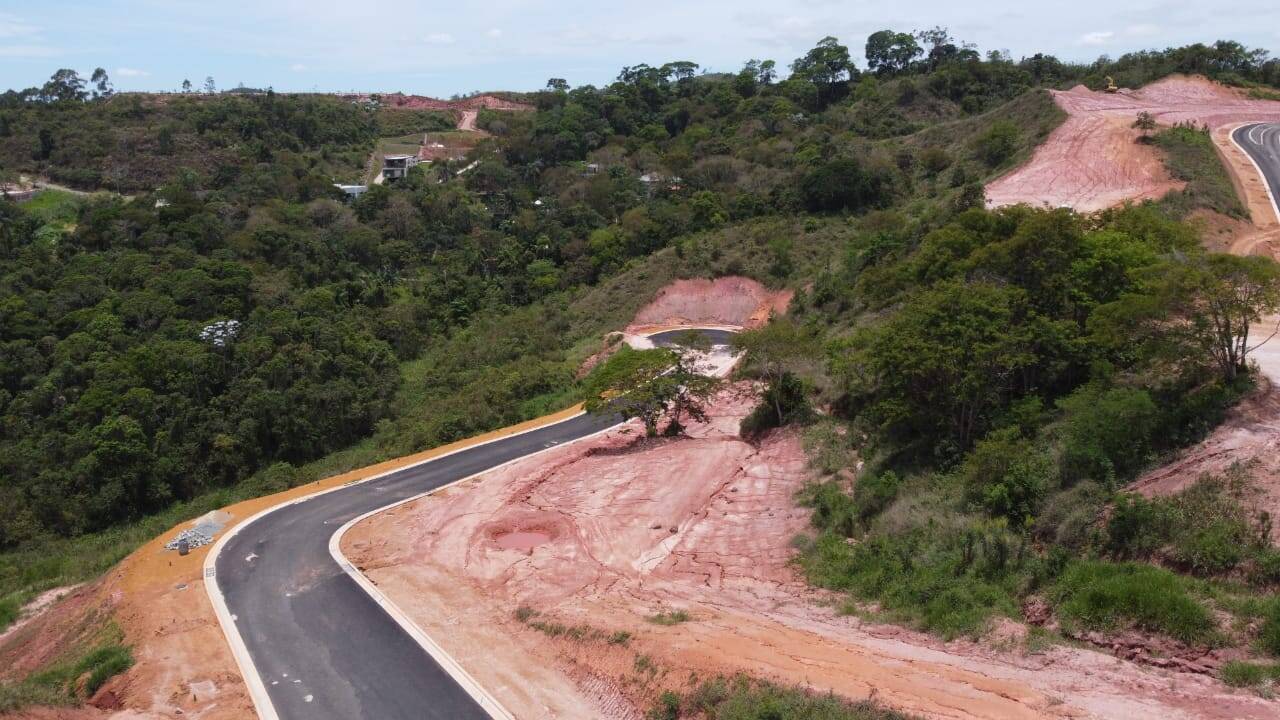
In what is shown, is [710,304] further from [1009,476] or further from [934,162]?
[1009,476]

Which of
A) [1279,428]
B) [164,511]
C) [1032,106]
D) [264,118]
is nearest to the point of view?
[1279,428]

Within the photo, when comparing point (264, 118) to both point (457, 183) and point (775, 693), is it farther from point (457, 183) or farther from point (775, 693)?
point (775, 693)

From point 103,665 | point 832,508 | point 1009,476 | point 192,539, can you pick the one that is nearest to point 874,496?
point 832,508

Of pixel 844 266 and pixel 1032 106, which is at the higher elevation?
pixel 1032 106

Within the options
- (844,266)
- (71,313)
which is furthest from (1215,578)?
(71,313)

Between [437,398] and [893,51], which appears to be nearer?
[437,398]

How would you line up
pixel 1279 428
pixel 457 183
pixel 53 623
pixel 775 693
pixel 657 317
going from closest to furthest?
pixel 775 693 → pixel 1279 428 → pixel 53 623 → pixel 657 317 → pixel 457 183

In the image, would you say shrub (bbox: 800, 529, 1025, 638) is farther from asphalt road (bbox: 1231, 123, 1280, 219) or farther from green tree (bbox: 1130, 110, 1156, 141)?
green tree (bbox: 1130, 110, 1156, 141)
